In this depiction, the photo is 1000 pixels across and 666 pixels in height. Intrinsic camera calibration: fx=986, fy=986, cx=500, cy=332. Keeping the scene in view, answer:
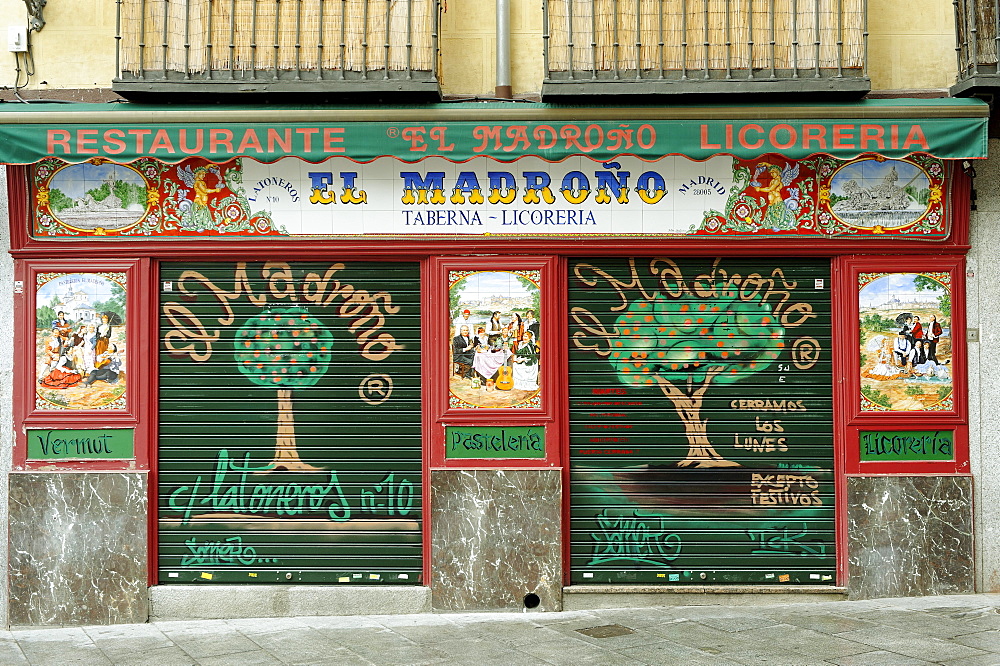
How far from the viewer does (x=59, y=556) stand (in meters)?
8.11

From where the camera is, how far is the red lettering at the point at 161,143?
25.6 feet

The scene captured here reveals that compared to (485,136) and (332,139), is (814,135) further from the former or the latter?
(332,139)

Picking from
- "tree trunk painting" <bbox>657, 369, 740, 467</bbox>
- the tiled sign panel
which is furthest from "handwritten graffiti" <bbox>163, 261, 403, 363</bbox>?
"tree trunk painting" <bbox>657, 369, 740, 467</bbox>

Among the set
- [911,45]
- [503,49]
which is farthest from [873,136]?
[503,49]

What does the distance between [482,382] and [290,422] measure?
5.50ft

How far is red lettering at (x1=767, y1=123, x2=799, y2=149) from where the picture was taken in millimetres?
7793

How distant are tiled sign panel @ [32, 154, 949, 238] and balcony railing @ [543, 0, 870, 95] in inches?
28.4

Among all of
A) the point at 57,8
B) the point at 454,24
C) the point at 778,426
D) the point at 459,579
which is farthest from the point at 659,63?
the point at 57,8

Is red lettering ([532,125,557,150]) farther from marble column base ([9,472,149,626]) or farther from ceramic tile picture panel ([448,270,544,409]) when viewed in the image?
marble column base ([9,472,149,626])

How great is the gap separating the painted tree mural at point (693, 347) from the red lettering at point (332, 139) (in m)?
2.73

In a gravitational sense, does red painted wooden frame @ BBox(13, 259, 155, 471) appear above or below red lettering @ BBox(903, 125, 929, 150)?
below

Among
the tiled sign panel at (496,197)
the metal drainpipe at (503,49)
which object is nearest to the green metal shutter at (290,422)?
the tiled sign panel at (496,197)

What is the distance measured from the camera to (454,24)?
27.6ft

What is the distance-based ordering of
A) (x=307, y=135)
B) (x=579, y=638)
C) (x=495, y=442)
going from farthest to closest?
(x=495, y=442) < (x=307, y=135) < (x=579, y=638)
